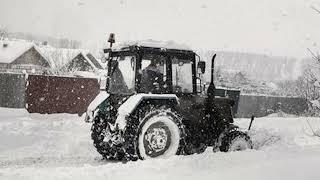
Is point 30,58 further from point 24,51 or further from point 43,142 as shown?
point 43,142

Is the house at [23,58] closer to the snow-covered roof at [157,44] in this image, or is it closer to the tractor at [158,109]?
the tractor at [158,109]

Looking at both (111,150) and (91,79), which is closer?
(111,150)

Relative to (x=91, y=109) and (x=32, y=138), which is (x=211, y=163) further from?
(x=32, y=138)

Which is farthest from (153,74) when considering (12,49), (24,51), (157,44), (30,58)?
(12,49)

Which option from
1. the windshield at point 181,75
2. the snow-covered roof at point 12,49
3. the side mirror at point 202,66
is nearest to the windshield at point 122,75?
the windshield at point 181,75

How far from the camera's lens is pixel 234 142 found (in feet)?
28.2

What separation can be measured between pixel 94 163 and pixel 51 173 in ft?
8.57

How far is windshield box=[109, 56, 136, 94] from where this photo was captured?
8375 millimetres

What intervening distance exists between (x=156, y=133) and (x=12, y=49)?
49454 millimetres

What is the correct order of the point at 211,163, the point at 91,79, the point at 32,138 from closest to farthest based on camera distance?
the point at 211,163 < the point at 32,138 < the point at 91,79

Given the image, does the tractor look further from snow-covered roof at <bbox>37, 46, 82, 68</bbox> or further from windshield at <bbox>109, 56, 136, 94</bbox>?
snow-covered roof at <bbox>37, 46, 82, 68</bbox>

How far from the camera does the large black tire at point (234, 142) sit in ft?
28.1

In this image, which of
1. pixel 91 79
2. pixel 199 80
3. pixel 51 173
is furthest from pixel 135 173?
pixel 91 79

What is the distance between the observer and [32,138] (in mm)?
11211
